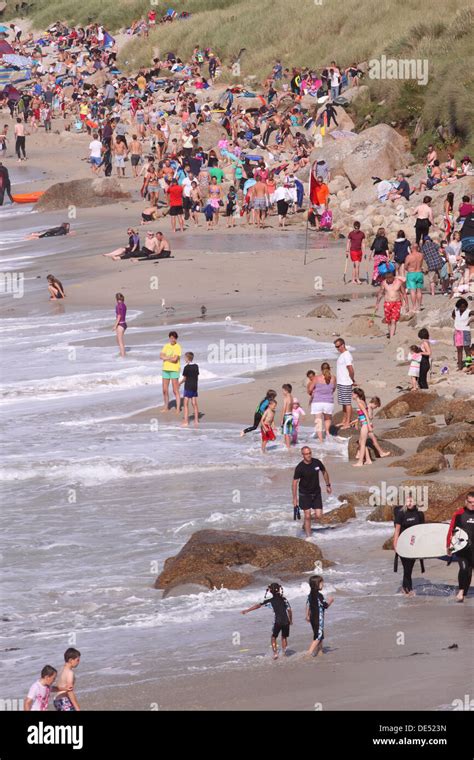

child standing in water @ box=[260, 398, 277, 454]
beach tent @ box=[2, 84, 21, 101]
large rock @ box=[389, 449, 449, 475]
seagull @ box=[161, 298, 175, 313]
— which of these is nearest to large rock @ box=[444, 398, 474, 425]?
large rock @ box=[389, 449, 449, 475]

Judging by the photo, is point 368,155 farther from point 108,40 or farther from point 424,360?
point 108,40

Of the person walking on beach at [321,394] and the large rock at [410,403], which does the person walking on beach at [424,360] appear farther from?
the person walking on beach at [321,394]

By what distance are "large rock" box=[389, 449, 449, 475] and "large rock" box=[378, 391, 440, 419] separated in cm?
239

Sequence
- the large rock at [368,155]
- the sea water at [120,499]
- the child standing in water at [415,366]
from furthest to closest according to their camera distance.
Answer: the large rock at [368,155]
the child standing in water at [415,366]
the sea water at [120,499]

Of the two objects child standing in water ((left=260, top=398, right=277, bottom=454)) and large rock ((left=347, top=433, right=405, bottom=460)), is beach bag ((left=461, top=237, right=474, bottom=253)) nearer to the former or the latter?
child standing in water ((left=260, top=398, right=277, bottom=454))

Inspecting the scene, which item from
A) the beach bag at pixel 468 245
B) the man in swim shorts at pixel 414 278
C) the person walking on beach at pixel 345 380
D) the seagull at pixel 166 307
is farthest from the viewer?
the seagull at pixel 166 307

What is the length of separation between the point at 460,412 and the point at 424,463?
1.96 metres

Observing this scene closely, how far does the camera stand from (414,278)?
25.0 meters

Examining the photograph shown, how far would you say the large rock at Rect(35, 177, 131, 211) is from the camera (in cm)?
4138

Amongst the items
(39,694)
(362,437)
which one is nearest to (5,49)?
(362,437)

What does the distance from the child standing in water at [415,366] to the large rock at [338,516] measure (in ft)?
15.7

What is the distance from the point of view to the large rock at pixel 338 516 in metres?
15.5

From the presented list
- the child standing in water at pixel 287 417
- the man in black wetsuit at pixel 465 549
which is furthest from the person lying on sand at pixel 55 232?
the man in black wetsuit at pixel 465 549
